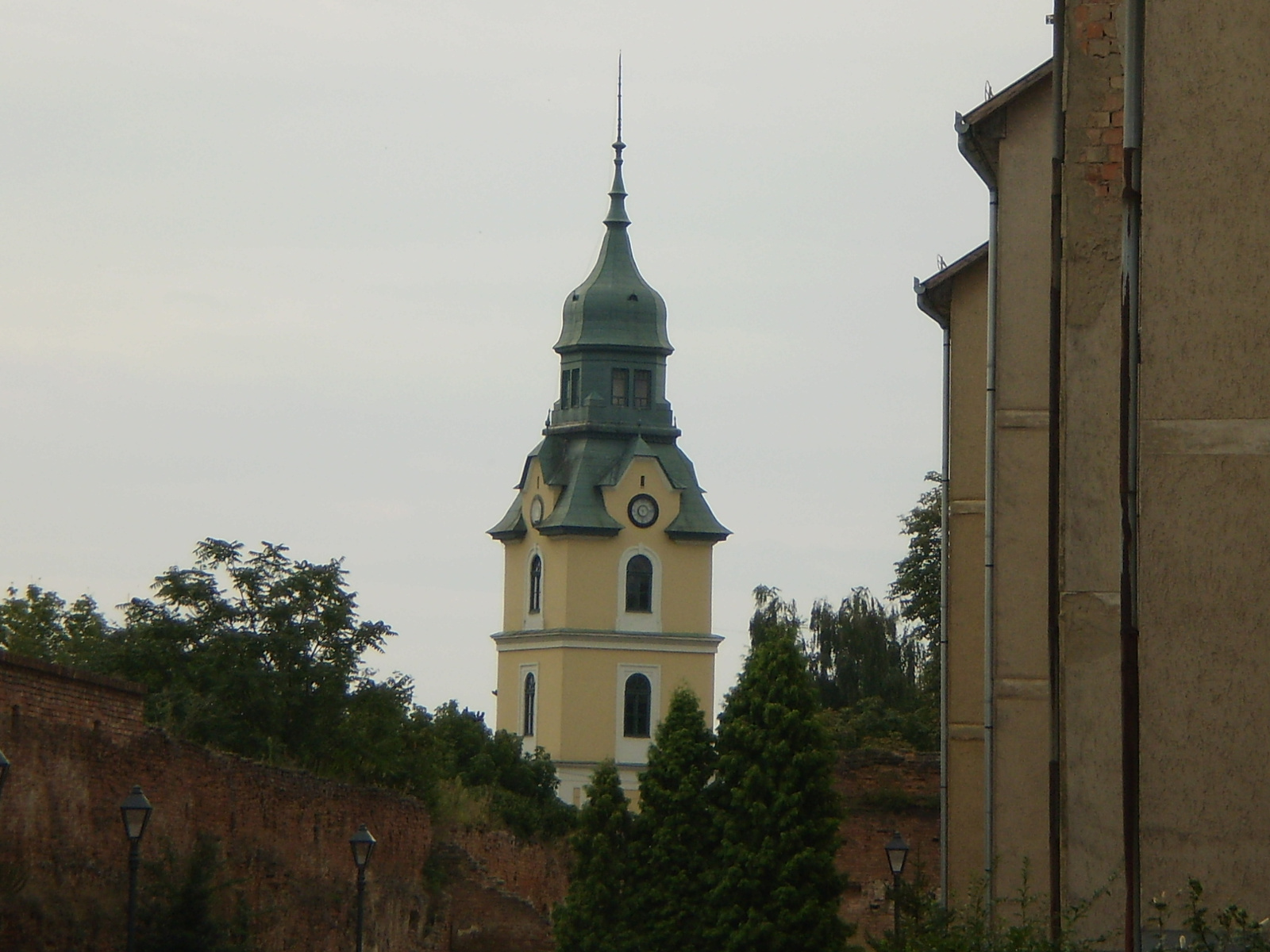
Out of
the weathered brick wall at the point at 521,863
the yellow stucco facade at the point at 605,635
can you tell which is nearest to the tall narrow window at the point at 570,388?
the yellow stucco facade at the point at 605,635

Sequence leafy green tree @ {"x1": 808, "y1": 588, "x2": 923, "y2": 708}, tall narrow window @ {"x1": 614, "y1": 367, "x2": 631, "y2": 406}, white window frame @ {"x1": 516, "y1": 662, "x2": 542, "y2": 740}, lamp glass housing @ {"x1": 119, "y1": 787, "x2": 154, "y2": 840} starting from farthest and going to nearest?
tall narrow window @ {"x1": 614, "y1": 367, "x2": 631, "y2": 406} → white window frame @ {"x1": 516, "y1": 662, "x2": 542, "y2": 740} → leafy green tree @ {"x1": 808, "y1": 588, "x2": 923, "y2": 708} → lamp glass housing @ {"x1": 119, "y1": 787, "x2": 154, "y2": 840}

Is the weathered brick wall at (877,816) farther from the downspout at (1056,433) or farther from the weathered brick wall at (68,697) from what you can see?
the downspout at (1056,433)

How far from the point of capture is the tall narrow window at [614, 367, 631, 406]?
87.8m

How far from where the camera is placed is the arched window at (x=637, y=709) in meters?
85.1

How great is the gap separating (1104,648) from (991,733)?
7148 mm

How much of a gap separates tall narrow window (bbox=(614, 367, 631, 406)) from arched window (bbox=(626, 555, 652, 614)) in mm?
5853

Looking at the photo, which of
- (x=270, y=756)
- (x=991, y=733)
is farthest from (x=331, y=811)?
(x=991, y=733)

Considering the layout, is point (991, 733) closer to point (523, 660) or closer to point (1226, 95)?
point (1226, 95)

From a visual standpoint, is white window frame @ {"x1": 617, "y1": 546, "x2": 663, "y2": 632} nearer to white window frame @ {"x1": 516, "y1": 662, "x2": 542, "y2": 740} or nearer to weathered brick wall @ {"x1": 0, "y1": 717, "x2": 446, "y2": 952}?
white window frame @ {"x1": 516, "y1": 662, "x2": 542, "y2": 740}

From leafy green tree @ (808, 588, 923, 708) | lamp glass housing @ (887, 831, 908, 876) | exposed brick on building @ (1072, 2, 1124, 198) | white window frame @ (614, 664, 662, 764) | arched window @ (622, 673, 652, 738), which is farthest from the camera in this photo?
arched window @ (622, 673, 652, 738)

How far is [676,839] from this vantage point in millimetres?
32375

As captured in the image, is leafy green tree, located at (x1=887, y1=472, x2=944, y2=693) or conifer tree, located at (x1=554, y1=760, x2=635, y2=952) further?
leafy green tree, located at (x1=887, y1=472, x2=944, y2=693)

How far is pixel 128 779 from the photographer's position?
67.6 ft

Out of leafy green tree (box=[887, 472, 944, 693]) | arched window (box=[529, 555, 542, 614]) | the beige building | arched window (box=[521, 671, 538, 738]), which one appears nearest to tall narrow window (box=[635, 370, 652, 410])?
arched window (box=[529, 555, 542, 614])
